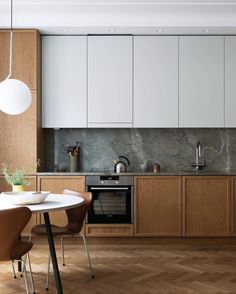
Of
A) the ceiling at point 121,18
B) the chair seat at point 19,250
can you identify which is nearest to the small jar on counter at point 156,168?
the ceiling at point 121,18

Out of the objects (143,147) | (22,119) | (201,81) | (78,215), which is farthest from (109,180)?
(201,81)

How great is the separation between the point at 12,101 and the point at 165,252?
2487 mm

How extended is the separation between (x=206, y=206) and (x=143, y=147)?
1.15 meters

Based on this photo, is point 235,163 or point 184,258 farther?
point 235,163

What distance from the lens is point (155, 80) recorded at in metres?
5.10

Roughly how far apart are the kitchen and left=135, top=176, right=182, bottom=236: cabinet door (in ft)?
0.04

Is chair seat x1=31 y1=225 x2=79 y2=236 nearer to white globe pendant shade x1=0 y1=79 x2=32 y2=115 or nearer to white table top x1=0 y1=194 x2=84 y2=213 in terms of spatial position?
white table top x1=0 y1=194 x2=84 y2=213

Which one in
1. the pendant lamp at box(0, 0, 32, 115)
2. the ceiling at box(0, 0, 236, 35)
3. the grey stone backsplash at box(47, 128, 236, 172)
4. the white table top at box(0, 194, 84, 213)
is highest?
the ceiling at box(0, 0, 236, 35)

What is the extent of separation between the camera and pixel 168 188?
487cm

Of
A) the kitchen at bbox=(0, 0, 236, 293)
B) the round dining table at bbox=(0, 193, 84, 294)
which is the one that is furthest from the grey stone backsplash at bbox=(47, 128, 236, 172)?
the round dining table at bbox=(0, 193, 84, 294)

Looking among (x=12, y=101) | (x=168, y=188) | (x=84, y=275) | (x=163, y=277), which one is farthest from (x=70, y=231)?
(x=168, y=188)

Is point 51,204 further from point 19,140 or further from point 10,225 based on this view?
point 19,140

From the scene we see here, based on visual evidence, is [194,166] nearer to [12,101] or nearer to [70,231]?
[70,231]

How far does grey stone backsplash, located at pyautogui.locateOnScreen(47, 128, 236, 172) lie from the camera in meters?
5.48
